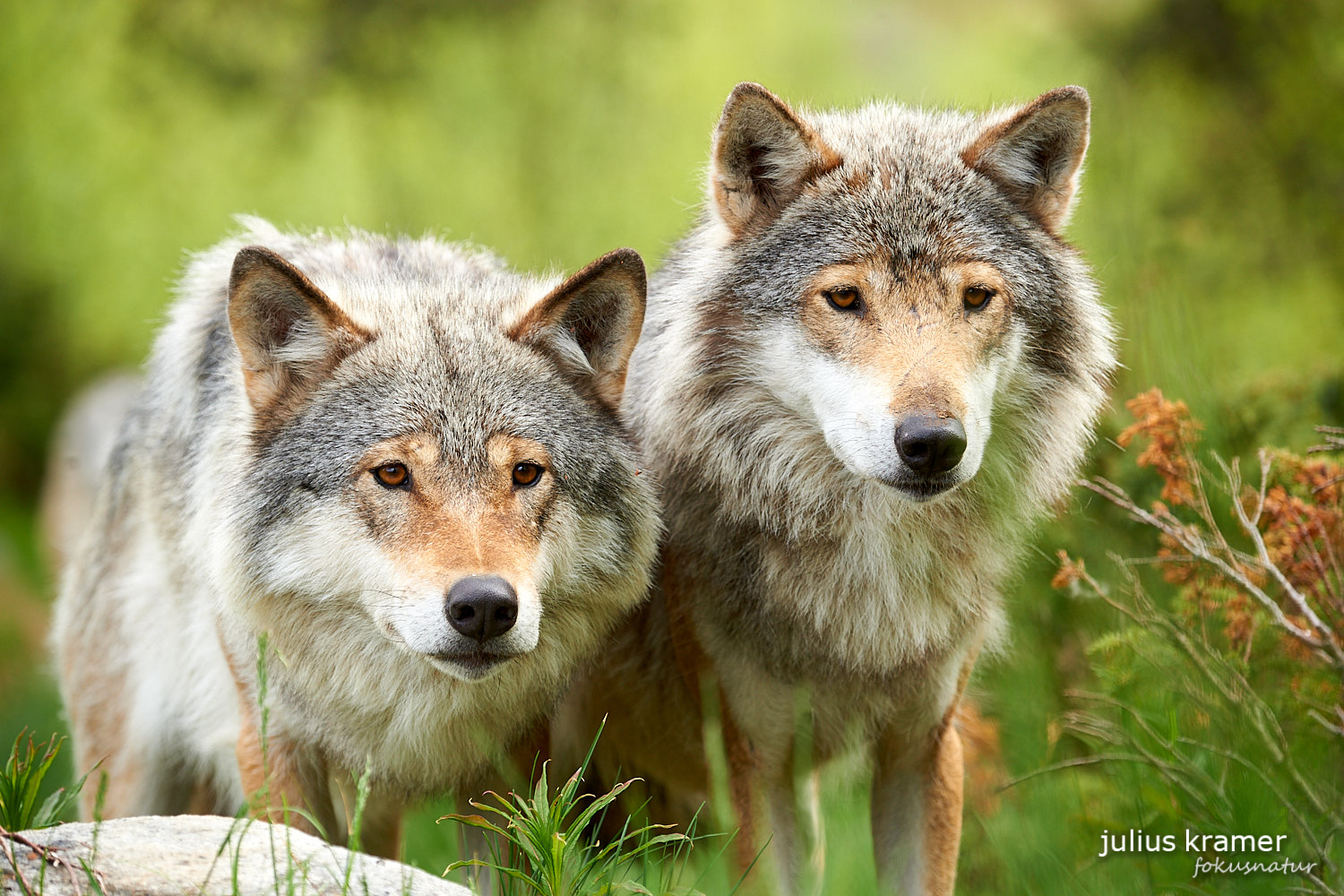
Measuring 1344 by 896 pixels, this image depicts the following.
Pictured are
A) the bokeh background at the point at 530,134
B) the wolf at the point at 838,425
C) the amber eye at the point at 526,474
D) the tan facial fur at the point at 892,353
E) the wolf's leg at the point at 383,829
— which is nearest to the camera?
the tan facial fur at the point at 892,353

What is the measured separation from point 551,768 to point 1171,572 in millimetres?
2327

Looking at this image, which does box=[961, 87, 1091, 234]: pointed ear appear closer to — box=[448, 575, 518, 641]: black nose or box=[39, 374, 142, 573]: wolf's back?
box=[448, 575, 518, 641]: black nose

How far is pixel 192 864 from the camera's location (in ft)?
9.36

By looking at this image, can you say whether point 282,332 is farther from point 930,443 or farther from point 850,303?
point 930,443

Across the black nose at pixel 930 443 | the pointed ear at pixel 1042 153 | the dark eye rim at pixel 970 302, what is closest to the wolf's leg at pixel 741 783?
the black nose at pixel 930 443

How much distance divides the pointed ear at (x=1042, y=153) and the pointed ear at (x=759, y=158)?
1.75 ft

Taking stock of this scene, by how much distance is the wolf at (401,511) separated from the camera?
359cm

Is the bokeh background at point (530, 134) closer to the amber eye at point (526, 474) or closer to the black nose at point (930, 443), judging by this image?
the black nose at point (930, 443)

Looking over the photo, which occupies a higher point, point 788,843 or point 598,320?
point 598,320

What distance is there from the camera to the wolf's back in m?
14.8

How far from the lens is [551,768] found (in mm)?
4613

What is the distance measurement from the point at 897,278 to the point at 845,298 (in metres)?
0.18

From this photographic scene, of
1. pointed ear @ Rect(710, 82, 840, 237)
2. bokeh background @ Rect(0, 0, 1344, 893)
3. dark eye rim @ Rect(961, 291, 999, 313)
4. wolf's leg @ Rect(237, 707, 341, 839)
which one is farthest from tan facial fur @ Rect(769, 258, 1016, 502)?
wolf's leg @ Rect(237, 707, 341, 839)

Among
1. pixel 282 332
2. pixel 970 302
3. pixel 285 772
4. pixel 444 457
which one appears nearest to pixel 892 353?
pixel 970 302
